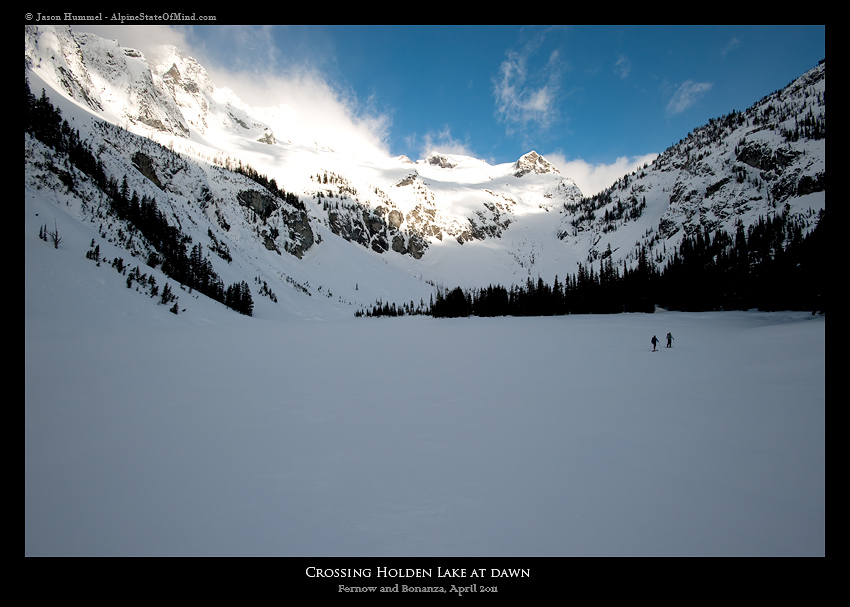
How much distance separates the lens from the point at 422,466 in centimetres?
581

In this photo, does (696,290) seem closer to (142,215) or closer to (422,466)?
(422,466)

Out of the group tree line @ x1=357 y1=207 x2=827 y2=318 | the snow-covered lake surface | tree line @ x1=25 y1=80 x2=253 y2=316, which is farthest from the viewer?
tree line @ x1=25 y1=80 x2=253 y2=316

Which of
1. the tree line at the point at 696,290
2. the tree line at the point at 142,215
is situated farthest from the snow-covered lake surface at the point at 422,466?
the tree line at the point at 142,215

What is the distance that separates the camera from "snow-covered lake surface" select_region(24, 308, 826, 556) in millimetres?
3902

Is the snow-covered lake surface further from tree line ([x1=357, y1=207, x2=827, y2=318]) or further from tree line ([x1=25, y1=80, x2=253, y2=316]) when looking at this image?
tree line ([x1=25, y1=80, x2=253, y2=316])

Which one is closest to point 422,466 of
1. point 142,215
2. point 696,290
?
point 142,215

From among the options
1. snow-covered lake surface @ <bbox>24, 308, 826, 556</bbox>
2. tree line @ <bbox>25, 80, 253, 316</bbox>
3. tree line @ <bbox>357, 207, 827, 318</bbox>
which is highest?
tree line @ <bbox>25, 80, 253, 316</bbox>

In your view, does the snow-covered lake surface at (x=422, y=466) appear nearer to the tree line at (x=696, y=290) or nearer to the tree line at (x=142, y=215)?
the tree line at (x=696, y=290)

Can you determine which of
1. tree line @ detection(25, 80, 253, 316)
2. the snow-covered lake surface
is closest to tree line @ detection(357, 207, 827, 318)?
the snow-covered lake surface

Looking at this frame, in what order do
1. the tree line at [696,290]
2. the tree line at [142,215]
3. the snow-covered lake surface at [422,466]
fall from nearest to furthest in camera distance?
1. the snow-covered lake surface at [422,466]
2. the tree line at [696,290]
3. the tree line at [142,215]

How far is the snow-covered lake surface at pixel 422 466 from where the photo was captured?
154 inches
